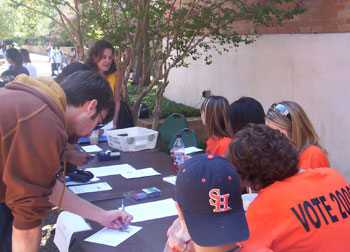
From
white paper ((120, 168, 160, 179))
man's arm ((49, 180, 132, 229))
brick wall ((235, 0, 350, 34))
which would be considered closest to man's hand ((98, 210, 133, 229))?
man's arm ((49, 180, 132, 229))

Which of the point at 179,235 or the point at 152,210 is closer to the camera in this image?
the point at 179,235

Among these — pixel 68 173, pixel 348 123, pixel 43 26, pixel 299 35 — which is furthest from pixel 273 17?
pixel 43 26

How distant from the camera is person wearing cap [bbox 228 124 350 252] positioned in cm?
173

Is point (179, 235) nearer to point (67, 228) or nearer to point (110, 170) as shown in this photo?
point (67, 228)

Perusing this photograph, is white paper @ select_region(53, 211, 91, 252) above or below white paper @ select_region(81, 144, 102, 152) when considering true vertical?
below

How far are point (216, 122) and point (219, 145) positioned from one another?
0.71 ft

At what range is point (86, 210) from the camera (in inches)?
86.7

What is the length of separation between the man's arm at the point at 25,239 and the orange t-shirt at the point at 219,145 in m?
2.09

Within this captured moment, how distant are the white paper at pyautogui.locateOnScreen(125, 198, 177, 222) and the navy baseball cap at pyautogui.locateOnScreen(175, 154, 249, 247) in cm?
111

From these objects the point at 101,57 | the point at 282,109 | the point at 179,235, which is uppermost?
the point at 101,57

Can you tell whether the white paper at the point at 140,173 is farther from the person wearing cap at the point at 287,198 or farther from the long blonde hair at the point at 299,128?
the person wearing cap at the point at 287,198

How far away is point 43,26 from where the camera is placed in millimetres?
42781

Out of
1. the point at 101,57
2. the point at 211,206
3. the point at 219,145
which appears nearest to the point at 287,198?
the point at 211,206

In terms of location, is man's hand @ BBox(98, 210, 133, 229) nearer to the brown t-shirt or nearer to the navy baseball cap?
the brown t-shirt
